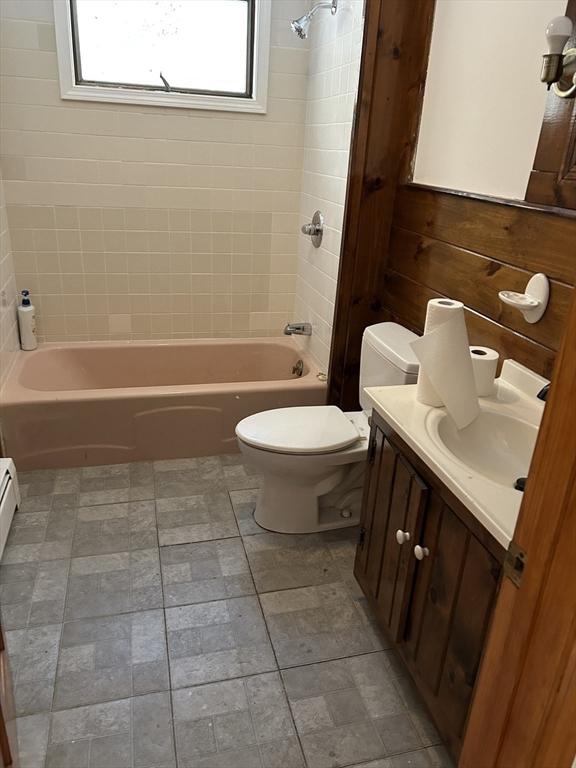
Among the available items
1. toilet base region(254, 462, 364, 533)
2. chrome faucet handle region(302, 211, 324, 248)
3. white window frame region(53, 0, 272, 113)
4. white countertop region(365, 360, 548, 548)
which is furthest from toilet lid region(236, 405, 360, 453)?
white window frame region(53, 0, 272, 113)

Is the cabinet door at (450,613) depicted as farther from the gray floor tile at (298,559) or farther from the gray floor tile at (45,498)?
the gray floor tile at (45,498)

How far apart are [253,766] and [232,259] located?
8.20 ft

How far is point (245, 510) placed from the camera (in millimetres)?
2465

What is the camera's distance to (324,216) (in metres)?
2.84

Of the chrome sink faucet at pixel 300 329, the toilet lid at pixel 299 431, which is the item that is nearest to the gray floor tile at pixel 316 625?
the toilet lid at pixel 299 431

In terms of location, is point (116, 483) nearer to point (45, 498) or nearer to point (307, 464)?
point (45, 498)

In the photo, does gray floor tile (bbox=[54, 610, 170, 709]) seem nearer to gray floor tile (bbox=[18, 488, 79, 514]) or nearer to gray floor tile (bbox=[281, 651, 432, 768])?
gray floor tile (bbox=[281, 651, 432, 768])

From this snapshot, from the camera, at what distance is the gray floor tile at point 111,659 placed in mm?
1618

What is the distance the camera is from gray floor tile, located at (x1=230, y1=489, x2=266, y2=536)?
234cm

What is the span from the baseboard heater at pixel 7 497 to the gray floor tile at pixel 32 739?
2.33 feet

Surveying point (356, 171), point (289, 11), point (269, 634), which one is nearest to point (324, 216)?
point (356, 171)

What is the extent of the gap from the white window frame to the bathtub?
125 centimetres

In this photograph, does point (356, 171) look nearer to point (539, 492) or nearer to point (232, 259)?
point (232, 259)

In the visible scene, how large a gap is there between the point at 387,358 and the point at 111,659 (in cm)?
132
